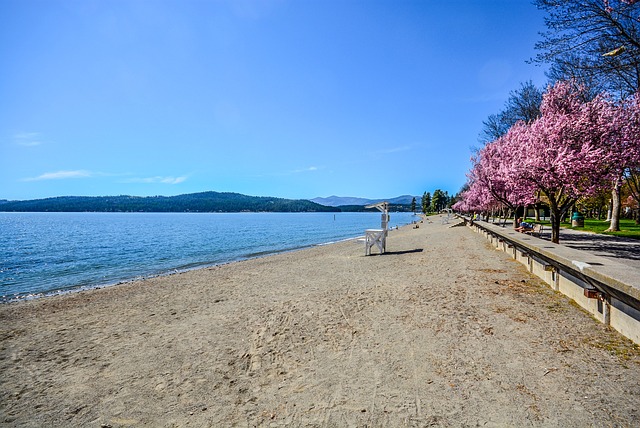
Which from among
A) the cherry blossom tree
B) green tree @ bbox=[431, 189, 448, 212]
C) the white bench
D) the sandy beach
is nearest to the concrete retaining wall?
the sandy beach

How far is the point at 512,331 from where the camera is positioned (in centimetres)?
584

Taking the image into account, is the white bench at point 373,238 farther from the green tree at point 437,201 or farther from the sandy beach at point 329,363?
the green tree at point 437,201

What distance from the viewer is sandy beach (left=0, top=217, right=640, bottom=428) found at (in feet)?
12.0

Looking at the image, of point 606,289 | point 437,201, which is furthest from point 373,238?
point 437,201

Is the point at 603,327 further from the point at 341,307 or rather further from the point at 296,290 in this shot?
the point at 296,290

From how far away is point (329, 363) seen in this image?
493cm

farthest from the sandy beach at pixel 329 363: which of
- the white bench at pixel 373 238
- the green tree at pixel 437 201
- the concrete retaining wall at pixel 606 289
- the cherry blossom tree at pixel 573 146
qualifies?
the green tree at pixel 437 201

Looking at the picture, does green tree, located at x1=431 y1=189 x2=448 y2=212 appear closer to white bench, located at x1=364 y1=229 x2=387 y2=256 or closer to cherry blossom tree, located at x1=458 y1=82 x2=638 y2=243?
white bench, located at x1=364 y1=229 x2=387 y2=256

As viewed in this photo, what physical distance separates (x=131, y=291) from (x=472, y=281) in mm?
11604

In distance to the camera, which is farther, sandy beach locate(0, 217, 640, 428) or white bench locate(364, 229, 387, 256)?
white bench locate(364, 229, 387, 256)

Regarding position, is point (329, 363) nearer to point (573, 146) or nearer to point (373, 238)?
point (573, 146)

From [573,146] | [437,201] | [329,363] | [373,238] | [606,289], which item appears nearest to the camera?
[329,363]

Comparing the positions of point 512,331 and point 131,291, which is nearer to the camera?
point 512,331

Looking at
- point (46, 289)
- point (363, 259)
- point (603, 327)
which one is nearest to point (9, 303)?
point (46, 289)
